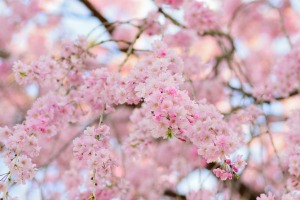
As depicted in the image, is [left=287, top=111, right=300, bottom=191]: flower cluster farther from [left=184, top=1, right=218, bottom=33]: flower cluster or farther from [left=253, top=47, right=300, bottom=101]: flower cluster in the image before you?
[left=184, top=1, right=218, bottom=33]: flower cluster

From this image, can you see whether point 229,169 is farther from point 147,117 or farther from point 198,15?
point 198,15

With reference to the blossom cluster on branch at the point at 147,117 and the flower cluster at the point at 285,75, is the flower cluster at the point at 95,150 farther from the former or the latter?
the flower cluster at the point at 285,75

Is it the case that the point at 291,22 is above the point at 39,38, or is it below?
below

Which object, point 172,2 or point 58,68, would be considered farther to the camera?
point 172,2

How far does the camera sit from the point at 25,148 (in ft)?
6.70

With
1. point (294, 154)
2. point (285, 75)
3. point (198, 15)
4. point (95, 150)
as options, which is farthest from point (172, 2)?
point (95, 150)

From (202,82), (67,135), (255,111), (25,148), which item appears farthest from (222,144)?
(67,135)

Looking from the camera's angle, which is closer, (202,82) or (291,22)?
(202,82)

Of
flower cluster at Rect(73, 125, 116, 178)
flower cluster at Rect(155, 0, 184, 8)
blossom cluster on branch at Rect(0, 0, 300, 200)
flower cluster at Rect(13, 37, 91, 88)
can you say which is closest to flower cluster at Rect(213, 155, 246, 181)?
blossom cluster on branch at Rect(0, 0, 300, 200)

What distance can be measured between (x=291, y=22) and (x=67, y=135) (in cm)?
358

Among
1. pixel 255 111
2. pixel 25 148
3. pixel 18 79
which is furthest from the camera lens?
pixel 255 111

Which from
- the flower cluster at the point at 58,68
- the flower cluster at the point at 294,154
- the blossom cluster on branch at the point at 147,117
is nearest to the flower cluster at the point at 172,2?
the blossom cluster on branch at the point at 147,117

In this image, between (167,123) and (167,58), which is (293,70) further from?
(167,123)

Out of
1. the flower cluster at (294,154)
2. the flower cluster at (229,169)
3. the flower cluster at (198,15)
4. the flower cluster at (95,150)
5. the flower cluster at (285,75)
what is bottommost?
the flower cluster at (294,154)
